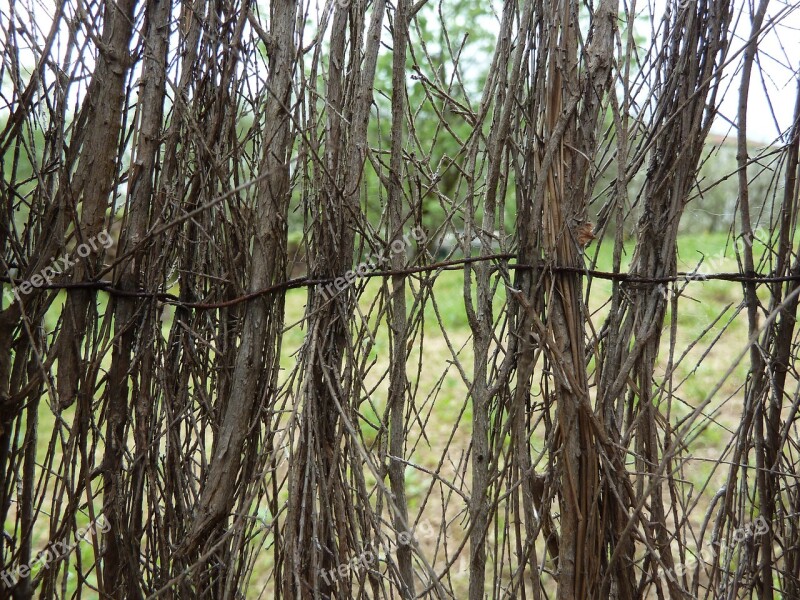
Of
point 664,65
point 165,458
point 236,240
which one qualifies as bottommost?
point 165,458

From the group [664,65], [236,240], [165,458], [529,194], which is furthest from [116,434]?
[664,65]

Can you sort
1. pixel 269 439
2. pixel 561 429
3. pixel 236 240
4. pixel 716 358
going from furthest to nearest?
pixel 716 358, pixel 236 240, pixel 269 439, pixel 561 429

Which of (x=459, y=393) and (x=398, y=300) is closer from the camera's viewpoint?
(x=398, y=300)

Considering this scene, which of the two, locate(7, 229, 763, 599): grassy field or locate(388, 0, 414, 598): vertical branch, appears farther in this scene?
locate(7, 229, 763, 599): grassy field

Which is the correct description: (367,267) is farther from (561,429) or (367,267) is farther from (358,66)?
(561,429)

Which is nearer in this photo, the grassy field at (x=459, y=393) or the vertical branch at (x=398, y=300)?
the vertical branch at (x=398, y=300)

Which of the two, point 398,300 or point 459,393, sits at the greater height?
point 398,300

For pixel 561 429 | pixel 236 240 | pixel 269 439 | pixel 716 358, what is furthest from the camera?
pixel 716 358

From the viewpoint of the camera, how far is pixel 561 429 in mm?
1570

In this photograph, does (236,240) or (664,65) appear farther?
(236,240)

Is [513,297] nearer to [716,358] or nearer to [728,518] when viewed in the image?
A: [728,518]

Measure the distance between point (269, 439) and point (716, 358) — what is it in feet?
13.3

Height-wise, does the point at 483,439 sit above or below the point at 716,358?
below

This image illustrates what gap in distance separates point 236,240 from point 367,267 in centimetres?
41
